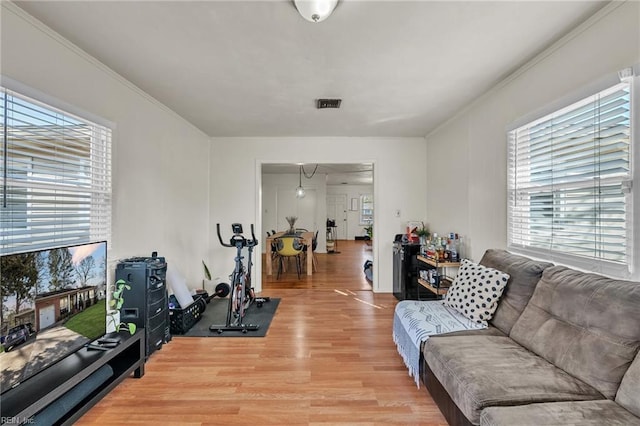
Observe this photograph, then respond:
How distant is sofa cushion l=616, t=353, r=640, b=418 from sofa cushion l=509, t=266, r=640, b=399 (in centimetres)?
6

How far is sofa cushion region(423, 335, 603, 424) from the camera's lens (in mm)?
1273

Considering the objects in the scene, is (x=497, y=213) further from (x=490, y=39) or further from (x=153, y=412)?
(x=153, y=412)

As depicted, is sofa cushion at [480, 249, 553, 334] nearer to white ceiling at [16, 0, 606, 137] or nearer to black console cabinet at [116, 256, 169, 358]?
white ceiling at [16, 0, 606, 137]

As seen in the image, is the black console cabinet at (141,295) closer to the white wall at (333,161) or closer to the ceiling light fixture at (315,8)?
the white wall at (333,161)

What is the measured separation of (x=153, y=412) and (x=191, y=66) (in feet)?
8.36

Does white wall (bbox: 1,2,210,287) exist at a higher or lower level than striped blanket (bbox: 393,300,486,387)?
higher

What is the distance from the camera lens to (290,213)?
8352mm

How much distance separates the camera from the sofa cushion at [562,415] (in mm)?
1083

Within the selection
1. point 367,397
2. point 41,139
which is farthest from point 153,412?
point 41,139

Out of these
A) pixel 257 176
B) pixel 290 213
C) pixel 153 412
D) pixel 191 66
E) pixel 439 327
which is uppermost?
pixel 191 66

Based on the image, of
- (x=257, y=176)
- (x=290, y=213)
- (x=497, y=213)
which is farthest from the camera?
(x=290, y=213)

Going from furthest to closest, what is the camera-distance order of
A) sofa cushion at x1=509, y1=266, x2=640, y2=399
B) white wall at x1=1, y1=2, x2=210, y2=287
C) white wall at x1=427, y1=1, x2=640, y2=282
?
white wall at x1=1, y1=2, x2=210, y2=287 < white wall at x1=427, y1=1, x2=640, y2=282 < sofa cushion at x1=509, y1=266, x2=640, y2=399

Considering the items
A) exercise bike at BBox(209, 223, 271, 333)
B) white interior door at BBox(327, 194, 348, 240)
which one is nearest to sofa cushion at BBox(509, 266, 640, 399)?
exercise bike at BBox(209, 223, 271, 333)

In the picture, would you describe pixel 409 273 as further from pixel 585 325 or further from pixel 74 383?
pixel 74 383
